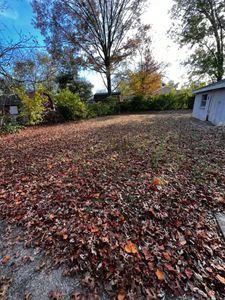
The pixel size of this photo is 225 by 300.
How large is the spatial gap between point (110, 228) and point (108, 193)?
2.48 feet

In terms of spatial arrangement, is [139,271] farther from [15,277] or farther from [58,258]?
[15,277]

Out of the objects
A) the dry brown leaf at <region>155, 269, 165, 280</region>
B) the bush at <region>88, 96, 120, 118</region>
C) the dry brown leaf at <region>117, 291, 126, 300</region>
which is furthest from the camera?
the bush at <region>88, 96, 120, 118</region>

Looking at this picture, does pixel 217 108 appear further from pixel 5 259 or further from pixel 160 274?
pixel 5 259

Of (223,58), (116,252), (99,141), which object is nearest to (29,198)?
(116,252)

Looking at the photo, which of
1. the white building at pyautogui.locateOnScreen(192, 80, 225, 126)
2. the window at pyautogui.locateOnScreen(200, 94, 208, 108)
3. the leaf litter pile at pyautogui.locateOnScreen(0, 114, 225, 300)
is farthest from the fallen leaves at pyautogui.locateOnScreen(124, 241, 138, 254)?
the window at pyautogui.locateOnScreen(200, 94, 208, 108)

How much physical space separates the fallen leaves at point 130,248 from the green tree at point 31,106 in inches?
406

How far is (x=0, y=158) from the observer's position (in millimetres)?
4613

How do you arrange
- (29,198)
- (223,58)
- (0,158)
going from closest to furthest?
Answer: (29,198) → (0,158) → (223,58)

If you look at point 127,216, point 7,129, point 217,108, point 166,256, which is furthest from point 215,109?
point 7,129

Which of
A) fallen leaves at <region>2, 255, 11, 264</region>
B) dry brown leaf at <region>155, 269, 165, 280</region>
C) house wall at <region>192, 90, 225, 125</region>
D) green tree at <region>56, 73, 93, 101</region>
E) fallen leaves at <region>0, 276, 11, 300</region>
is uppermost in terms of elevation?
green tree at <region>56, 73, 93, 101</region>

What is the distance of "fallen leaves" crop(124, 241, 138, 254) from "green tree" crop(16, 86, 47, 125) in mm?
10321

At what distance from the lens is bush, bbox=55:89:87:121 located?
460 inches

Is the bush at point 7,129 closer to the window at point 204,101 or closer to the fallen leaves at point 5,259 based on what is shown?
the fallen leaves at point 5,259

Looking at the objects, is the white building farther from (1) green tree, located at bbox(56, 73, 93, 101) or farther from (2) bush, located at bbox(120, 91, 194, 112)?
(1) green tree, located at bbox(56, 73, 93, 101)
